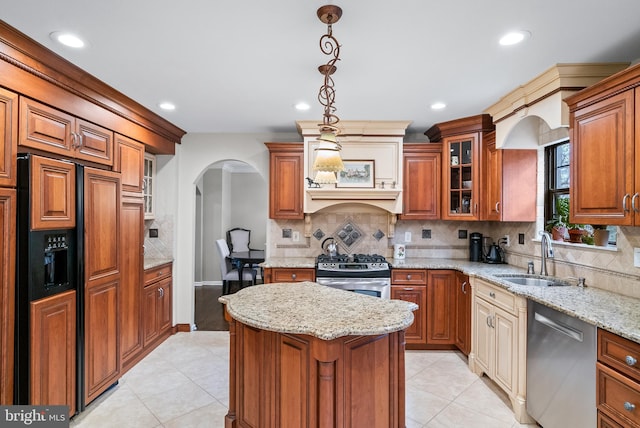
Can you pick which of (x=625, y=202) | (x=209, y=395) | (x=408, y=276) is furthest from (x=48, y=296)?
(x=625, y=202)

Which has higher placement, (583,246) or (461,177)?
(461,177)

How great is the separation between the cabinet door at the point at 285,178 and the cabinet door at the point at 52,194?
6.69 feet

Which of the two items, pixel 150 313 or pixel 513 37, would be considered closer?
pixel 513 37

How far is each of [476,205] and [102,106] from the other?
3.65 meters

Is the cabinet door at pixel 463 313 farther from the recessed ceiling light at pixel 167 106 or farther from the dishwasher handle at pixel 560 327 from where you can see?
the recessed ceiling light at pixel 167 106

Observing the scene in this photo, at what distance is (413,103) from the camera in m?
3.18

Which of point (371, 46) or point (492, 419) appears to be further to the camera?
point (492, 419)

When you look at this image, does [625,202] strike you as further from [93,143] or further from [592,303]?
[93,143]

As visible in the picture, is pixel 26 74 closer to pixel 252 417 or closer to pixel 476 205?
pixel 252 417

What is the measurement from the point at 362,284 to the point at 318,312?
6.10ft

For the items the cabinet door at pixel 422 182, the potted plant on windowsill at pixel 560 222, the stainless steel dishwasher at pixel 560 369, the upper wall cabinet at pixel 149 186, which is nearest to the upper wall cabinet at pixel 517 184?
the potted plant on windowsill at pixel 560 222

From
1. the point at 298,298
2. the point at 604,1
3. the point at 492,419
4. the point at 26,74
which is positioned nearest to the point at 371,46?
the point at 604,1

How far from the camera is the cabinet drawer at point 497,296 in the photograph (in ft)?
8.39

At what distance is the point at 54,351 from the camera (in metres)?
2.16
